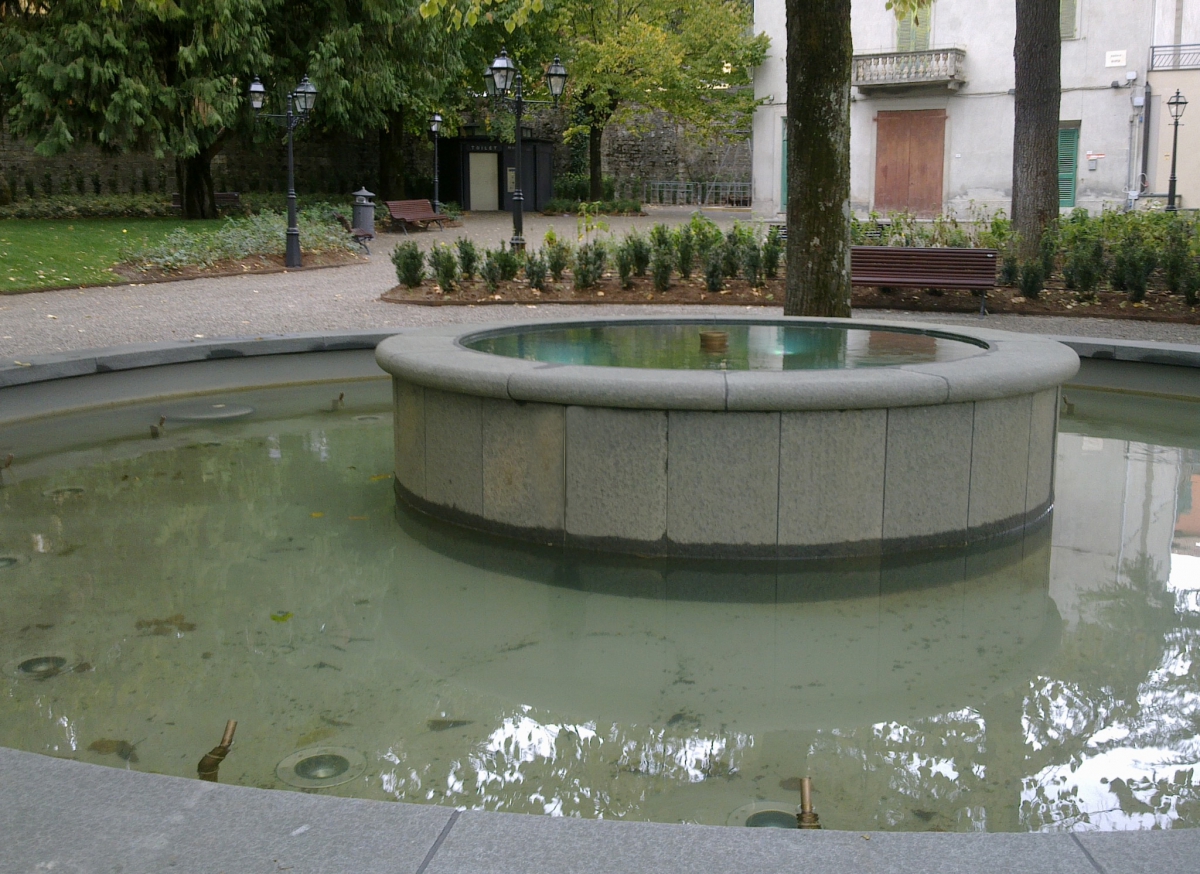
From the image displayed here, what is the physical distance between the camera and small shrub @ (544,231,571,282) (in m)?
14.6

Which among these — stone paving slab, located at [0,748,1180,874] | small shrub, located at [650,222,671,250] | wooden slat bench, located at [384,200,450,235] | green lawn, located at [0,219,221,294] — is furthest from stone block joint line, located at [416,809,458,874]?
wooden slat bench, located at [384,200,450,235]

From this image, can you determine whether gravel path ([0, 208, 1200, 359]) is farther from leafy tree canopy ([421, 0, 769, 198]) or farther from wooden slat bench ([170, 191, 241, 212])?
leafy tree canopy ([421, 0, 769, 198])

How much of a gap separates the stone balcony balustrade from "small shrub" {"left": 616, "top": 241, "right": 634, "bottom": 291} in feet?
63.1

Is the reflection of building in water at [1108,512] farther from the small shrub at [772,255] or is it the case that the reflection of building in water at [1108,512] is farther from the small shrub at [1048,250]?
the small shrub at [772,255]

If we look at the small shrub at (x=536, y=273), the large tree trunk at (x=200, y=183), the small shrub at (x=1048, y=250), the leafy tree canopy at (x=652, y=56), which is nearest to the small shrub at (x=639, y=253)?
the small shrub at (x=536, y=273)

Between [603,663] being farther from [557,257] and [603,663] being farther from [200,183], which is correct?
[200,183]

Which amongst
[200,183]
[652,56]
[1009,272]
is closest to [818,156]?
[1009,272]

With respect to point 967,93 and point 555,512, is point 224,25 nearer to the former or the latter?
point 967,93

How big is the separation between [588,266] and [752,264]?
1950 millimetres

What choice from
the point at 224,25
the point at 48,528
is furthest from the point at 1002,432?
the point at 224,25

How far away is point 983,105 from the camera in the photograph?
3177cm

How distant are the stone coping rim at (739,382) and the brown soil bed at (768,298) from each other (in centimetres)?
812

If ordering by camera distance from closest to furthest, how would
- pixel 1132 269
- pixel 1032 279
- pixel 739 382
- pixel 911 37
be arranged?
pixel 739 382 < pixel 1132 269 < pixel 1032 279 < pixel 911 37

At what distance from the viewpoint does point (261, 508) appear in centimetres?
623
